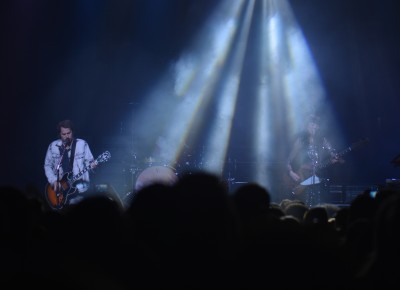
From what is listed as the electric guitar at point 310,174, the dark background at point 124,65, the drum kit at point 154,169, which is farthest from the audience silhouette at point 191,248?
the dark background at point 124,65

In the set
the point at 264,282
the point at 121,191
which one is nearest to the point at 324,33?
the point at 121,191

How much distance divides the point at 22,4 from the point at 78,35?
136 cm

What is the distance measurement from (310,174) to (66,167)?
523cm

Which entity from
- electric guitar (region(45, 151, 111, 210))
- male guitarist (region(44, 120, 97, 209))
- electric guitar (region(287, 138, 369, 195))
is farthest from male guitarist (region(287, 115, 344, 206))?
electric guitar (region(45, 151, 111, 210))

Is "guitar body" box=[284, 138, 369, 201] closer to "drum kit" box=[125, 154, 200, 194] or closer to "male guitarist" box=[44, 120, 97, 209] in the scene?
"drum kit" box=[125, 154, 200, 194]

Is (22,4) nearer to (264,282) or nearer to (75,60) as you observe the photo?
(75,60)

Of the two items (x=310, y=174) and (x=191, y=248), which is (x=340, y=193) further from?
(x=191, y=248)

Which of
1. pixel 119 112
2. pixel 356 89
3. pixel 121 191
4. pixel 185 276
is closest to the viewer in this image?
pixel 185 276

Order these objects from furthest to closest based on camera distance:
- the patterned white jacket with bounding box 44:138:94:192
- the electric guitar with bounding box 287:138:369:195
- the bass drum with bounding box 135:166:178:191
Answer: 1. the electric guitar with bounding box 287:138:369:195
2. the patterned white jacket with bounding box 44:138:94:192
3. the bass drum with bounding box 135:166:178:191

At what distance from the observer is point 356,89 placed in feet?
50.5

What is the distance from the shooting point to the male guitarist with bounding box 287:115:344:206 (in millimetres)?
13242

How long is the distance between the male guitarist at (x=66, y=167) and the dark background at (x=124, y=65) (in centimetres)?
137

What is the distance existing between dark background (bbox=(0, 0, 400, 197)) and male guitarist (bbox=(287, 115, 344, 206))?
1.34 m

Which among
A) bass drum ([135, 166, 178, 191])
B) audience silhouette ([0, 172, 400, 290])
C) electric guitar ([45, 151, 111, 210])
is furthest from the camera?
electric guitar ([45, 151, 111, 210])
